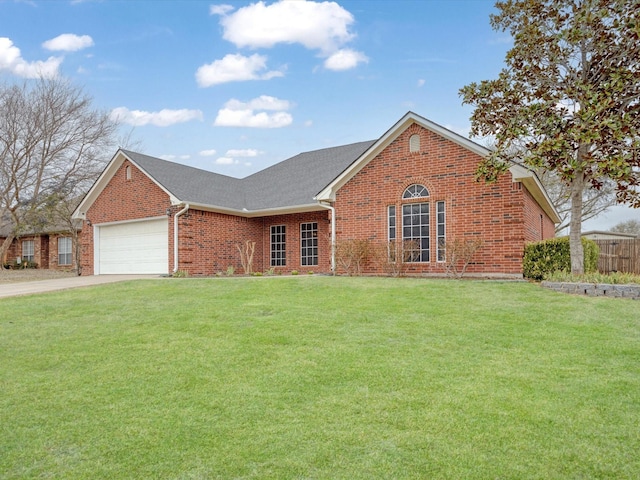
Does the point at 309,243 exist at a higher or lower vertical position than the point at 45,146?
lower

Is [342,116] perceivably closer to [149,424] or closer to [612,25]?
[612,25]

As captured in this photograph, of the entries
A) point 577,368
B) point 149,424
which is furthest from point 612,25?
point 149,424

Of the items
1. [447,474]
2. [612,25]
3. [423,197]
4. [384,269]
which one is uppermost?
[612,25]

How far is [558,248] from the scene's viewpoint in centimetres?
1226

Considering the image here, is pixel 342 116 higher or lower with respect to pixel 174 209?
higher

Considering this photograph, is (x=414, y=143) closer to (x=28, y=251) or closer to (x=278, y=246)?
(x=278, y=246)

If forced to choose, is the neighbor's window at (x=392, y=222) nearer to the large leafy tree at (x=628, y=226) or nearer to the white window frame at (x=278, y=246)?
the white window frame at (x=278, y=246)

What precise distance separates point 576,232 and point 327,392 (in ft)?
30.7

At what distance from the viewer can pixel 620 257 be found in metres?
18.9

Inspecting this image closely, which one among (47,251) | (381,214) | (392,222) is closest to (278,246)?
(381,214)

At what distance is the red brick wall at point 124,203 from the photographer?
18422 mm

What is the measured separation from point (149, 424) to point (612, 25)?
494 inches

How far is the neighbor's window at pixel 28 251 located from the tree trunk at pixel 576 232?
3006 centimetres

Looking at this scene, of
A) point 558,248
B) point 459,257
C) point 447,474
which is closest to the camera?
point 447,474
